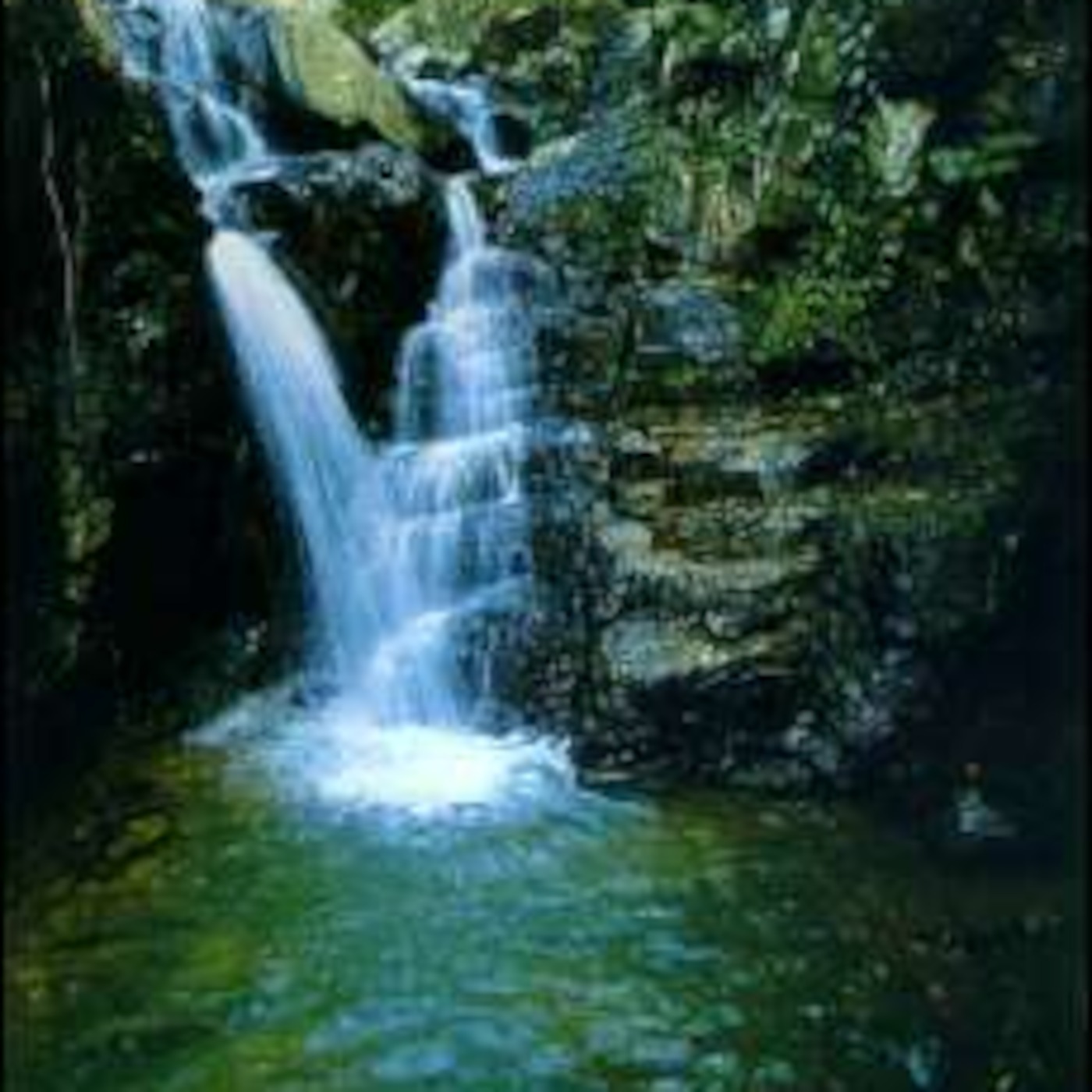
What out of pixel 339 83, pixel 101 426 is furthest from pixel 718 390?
pixel 339 83

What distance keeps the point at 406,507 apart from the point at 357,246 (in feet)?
5.20

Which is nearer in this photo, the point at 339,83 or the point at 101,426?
the point at 101,426

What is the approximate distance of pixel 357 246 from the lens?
37.3 feet

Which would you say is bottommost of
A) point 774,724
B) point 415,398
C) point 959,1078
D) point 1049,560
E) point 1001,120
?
point 959,1078

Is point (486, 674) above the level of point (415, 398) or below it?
below

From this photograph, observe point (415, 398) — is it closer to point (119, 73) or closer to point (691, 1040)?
point (119, 73)

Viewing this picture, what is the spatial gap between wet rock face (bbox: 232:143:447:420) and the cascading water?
0.45ft

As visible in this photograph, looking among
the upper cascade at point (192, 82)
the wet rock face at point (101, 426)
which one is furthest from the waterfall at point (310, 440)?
the upper cascade at point (192, 82)

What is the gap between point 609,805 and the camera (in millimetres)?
9094

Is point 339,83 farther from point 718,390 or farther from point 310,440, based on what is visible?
point 718,390

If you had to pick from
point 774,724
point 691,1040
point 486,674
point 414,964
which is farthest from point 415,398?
point 691,1040

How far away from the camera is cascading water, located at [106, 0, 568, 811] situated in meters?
9.79

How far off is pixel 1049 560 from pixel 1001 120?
2427 millimetres

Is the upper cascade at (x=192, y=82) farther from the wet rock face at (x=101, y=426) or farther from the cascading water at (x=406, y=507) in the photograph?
the wet rock face at (x=101, y=426)
